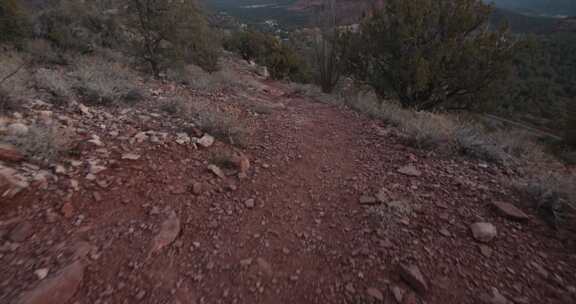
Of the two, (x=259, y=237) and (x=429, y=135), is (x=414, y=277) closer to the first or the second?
(x=259, y=237)

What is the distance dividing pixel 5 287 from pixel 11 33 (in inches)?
368

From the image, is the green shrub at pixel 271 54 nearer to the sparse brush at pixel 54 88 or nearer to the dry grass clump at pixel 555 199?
the sparse brush at pixel 54 88

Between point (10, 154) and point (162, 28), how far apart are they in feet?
19.9

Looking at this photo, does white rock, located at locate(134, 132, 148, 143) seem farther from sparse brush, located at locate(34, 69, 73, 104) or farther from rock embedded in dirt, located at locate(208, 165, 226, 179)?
sparse brush, located at locate(34, 69, 73, 104)

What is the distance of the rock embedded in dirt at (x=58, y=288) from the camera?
121 cm

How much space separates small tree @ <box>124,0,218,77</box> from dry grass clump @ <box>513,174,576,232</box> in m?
7.50

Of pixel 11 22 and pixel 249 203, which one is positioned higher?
pixel 11 22

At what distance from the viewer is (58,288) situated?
126 cm

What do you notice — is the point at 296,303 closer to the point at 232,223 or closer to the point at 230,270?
the point at 230,270

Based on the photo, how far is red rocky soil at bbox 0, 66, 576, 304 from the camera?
1442 millimetres

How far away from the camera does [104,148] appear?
89.7 inches

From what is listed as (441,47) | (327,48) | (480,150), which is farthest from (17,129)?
(327,48)

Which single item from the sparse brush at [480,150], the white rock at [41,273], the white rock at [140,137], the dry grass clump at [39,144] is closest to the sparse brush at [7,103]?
the dry grass clump at [39,144]

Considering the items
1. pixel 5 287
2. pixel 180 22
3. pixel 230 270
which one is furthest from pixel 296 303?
pixel 180 22
